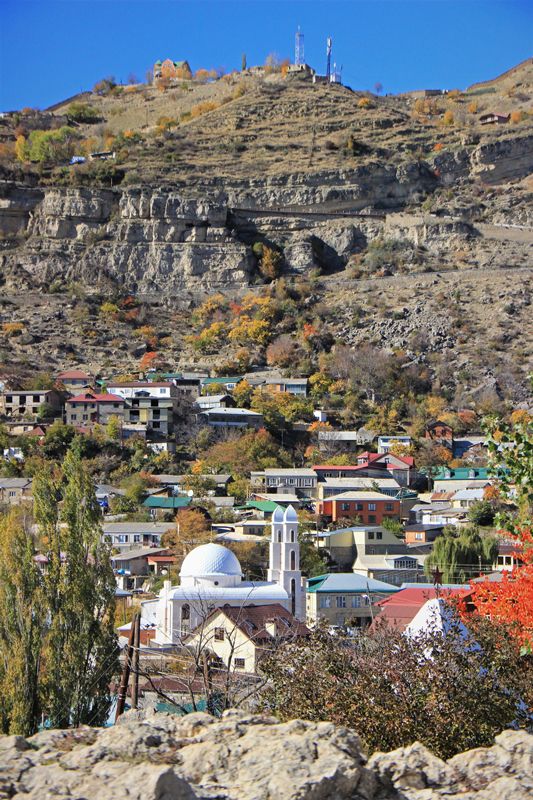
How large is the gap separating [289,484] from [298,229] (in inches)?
1648

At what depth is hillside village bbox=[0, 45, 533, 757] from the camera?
2956cm

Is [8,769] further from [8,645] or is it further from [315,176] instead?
[315,176]

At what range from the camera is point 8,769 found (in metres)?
6.36

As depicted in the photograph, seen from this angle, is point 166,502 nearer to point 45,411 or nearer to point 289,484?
point 289,484

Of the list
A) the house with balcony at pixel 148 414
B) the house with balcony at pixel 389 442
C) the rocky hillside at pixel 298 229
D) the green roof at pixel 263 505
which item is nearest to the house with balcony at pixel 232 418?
the house with balcony at pixel 148 414

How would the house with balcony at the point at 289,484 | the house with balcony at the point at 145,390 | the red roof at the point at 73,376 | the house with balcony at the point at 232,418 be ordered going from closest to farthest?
the house with balcony at the point at 289,484, the house with balcony at the point at 232,418, the house with balcony at the point at 145,390, the red roof at the point at 73,376

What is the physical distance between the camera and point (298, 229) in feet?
282

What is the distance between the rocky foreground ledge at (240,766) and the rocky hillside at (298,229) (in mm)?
55481

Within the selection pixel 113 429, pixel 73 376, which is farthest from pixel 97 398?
pixel 73 376

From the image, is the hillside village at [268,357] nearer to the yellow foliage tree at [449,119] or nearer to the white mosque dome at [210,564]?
the white mosque dome at [210,564]

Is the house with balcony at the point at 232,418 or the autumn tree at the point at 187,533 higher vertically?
the house with balcony at the point at 232,418

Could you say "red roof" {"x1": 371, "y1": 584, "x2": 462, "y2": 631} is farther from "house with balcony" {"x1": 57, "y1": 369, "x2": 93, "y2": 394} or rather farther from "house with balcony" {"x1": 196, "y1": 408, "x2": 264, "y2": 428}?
"house with balcony" {"x1": 57, "y1": 369, "x2": 93, "y2": 394}

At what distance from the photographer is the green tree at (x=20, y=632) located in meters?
13.9

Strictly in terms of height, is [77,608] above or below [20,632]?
above
